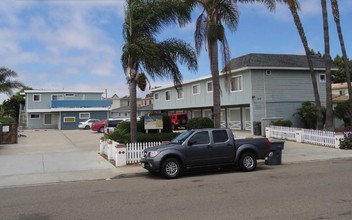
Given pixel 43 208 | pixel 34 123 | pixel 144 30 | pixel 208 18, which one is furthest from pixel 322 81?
pixel 34 123

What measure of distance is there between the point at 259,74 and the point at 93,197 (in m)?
24.0

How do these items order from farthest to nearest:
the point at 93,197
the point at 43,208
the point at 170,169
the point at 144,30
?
the point at 144,30 < the point at 170,169 < the point at 93,197 < the point at 43,208

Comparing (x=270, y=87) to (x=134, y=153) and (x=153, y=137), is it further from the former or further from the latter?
(x=134, y=153)

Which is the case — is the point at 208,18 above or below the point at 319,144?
above

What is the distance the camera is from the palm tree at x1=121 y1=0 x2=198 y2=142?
16188 mm

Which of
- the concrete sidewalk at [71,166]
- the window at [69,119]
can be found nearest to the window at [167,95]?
the window at [69,119]

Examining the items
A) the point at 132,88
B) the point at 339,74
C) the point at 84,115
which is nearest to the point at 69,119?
the point at 84,115

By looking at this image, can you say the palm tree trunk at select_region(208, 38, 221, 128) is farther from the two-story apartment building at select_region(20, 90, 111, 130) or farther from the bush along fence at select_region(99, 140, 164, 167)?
the two-story apartment building at select_region(20, 90, 111, 130)

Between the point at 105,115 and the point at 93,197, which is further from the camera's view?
the point at 105,115

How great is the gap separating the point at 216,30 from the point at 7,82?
77.4 ft

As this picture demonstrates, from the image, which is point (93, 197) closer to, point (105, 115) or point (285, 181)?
point (285, 181)

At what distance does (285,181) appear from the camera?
11180 mm

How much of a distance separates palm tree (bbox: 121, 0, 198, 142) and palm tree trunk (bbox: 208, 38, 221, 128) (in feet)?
3.87

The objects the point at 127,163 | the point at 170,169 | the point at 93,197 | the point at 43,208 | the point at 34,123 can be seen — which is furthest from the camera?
the point at 34,123
